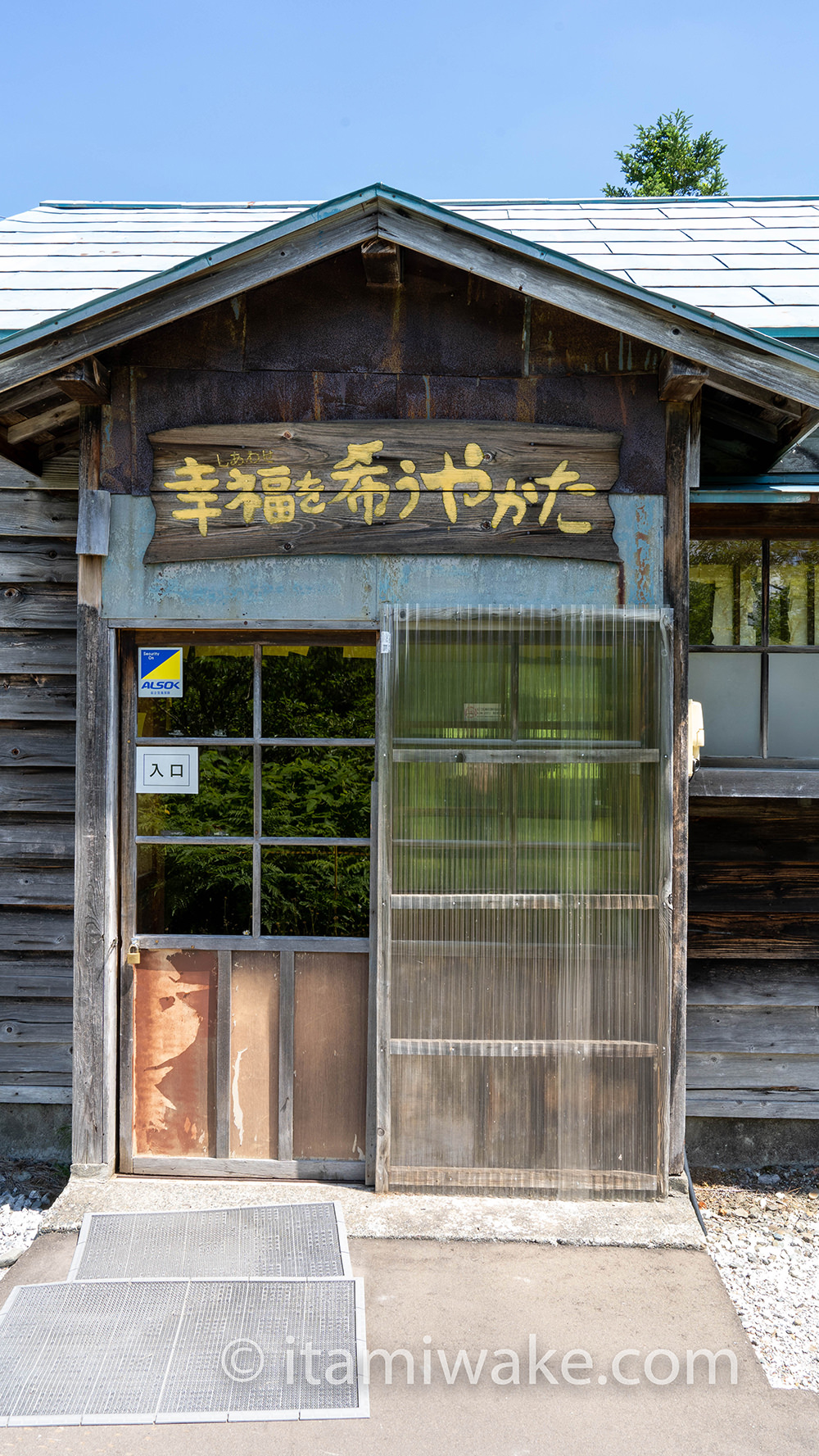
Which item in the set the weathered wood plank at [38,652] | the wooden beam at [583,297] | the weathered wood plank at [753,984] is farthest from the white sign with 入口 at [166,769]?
the weathered wood plank at [753,984]

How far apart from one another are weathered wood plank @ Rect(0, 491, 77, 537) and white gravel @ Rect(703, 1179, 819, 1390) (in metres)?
4.55

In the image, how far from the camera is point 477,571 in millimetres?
3689

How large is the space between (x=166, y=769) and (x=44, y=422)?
163cm

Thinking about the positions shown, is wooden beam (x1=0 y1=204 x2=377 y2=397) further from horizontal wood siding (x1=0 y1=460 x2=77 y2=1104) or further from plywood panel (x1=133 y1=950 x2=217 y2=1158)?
plywood panel (x1=133 y1=950 x2=217 y2=1158)

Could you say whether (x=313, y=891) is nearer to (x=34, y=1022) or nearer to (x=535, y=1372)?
(x=34, y=1022)

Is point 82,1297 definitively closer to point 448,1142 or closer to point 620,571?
point 448,1142

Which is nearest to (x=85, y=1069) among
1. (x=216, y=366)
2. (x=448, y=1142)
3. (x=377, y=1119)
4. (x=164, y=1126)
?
(x=164, y=1126)

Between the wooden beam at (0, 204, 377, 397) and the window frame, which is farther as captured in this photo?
the window frame

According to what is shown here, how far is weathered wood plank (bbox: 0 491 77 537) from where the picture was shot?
170 inches

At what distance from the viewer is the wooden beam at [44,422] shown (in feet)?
12.3

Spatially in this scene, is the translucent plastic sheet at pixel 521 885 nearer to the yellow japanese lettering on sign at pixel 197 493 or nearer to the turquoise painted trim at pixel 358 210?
the yellow japanese lettering on sign at pixel 197 493

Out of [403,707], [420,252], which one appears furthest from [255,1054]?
[420,252]

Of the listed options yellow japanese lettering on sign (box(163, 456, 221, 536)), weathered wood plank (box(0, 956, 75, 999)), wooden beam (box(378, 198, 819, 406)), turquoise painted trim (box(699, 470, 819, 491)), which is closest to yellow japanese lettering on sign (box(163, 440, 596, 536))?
yellow japanese lettering on sign (box(163, 456, 221, 536))

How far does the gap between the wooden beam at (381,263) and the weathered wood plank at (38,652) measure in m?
2.23
